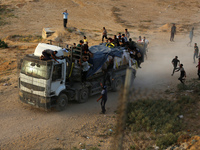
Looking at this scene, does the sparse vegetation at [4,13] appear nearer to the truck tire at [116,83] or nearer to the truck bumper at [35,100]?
the truck tire at [116,83]

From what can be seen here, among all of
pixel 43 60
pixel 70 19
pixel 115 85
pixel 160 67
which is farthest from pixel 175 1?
pixel 43 60

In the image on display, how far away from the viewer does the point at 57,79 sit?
38.4ft

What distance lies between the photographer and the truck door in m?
11.5

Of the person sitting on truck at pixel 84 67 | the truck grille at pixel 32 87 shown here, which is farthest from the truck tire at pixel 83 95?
the truck grille at pixel 32 87

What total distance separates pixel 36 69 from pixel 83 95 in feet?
9.02

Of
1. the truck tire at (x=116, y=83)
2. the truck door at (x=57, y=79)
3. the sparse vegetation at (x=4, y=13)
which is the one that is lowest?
the truck tire at (x=116, y=83)

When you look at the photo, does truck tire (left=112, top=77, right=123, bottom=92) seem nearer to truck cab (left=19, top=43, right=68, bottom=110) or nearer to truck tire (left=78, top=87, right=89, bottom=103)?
truck tire (left=78, top=87, right=89, bottom=103)

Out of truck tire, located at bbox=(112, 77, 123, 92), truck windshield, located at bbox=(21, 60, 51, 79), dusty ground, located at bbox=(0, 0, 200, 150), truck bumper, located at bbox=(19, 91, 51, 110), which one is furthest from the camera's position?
truck tire, located at bbox=(112, 77, 123, 92)

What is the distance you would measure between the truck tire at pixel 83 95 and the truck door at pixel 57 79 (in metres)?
1.28

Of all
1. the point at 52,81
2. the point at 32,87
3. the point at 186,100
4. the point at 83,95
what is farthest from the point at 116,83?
the point at 32,87

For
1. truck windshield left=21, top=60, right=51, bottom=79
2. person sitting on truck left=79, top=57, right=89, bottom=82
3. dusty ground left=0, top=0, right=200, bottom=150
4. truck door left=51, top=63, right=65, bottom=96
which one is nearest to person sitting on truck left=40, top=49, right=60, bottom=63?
truck windshield left=21, top=60, right=51, bottom=79

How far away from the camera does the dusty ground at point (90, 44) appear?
10.4 m

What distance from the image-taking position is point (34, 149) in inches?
370

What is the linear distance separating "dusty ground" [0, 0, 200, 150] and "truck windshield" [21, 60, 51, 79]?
1791 millimetres
